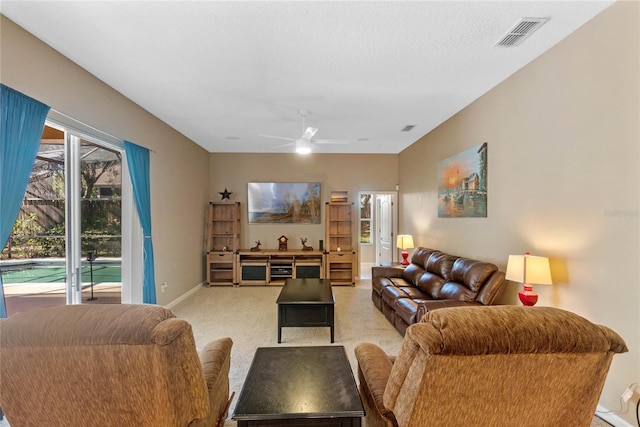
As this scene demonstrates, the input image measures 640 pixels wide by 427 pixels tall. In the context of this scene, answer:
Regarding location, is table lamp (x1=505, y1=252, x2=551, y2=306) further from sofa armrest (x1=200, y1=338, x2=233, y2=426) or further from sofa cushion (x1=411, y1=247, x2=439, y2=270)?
sofa armrest (x1=200, y1=338, x2=233, y2=426)

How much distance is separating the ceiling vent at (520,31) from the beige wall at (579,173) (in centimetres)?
37

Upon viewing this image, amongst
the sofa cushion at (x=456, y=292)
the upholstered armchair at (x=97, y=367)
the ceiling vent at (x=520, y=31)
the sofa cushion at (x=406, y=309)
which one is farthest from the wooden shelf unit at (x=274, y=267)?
the upholstered armchair at (x=97, y=367)

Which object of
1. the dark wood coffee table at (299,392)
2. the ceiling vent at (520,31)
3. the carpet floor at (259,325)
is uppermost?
the ceiling vent at (520,31)

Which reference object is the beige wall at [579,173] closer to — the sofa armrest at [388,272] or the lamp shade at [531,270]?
the lamp shade at [531,270]

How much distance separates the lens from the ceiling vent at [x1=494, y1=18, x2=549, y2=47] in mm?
2139

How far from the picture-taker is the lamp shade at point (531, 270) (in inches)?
92.2

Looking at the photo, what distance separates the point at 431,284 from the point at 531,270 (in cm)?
153

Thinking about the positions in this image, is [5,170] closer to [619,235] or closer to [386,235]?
[619,235]

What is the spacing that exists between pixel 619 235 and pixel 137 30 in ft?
12.7

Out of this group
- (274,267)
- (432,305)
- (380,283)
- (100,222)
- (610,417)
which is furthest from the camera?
(274,267)

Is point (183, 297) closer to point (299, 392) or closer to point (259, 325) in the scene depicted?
point (259, 325)

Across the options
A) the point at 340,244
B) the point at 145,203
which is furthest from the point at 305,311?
the point at 340,244

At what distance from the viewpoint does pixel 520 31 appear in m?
2.26

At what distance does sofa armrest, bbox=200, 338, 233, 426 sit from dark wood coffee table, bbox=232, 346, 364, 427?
164 millimetres
